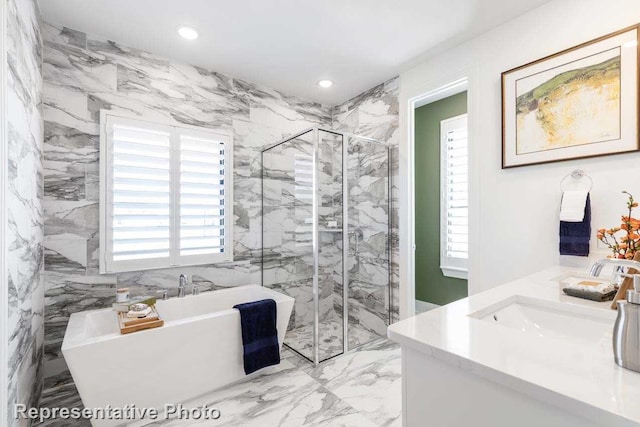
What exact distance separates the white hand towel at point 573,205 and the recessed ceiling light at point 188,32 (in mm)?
2890

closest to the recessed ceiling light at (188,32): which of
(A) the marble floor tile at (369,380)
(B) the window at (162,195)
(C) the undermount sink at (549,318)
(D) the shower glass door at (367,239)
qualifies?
(B) the window at (162,195)

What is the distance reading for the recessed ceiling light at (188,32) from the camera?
7.63ft

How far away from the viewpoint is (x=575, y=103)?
6.31 feet

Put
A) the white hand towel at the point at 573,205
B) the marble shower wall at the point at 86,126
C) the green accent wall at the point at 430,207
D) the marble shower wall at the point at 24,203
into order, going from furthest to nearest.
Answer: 1. the green accent wall at the point at 430,207
2. the marble shower wall at the point at 86,126
3. the white hand towel at the point at 573,205
4. the marble shower wall at the point at 24,203

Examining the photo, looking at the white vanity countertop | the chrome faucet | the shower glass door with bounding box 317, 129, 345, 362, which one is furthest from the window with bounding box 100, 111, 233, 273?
the chrome faucet

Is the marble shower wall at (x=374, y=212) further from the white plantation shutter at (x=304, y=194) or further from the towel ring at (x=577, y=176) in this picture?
the towel ring at (x=577, y=176)

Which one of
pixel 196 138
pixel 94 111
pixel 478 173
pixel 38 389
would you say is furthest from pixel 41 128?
pixel 478 173

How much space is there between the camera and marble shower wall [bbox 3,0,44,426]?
150cm

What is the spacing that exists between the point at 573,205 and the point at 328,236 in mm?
1779

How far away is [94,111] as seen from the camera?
2412mm

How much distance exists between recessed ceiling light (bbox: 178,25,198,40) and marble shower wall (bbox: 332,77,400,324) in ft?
5.21

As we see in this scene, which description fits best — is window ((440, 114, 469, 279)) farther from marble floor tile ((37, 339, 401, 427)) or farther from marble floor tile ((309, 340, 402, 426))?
marble floor tile ((37, 339, 401, 427))

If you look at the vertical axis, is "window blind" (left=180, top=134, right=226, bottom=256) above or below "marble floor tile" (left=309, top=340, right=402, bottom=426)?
above

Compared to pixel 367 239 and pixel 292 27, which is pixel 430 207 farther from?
pixel 292 27
